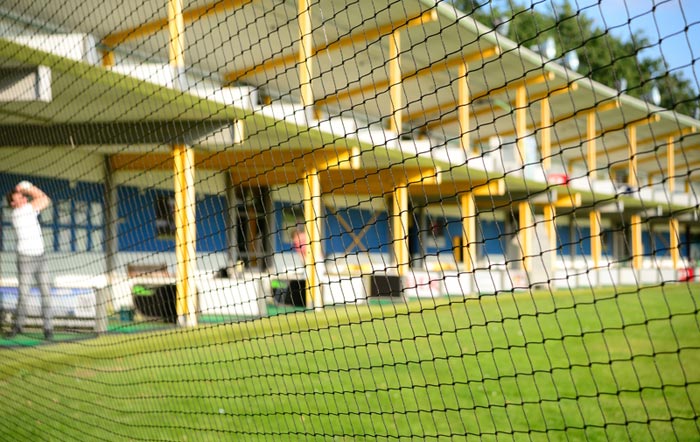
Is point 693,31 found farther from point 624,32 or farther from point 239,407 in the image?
point 624,32

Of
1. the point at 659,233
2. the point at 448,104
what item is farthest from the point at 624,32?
the point at 448,104

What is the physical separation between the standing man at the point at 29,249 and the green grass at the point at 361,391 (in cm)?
51

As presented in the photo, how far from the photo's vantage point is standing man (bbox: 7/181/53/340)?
627 centimetres

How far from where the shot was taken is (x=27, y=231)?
20.7 feet

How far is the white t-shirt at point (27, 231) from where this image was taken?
20.5 feet

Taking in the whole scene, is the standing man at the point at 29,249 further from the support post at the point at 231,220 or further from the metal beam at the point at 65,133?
the support post at the point at 231,220

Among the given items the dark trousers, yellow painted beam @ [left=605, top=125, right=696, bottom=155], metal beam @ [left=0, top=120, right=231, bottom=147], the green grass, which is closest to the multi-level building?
metal beam @ [left=0, top=120, right=231, bottom=147]

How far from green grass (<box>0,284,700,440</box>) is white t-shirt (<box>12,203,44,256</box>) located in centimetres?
92

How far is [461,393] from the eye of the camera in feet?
12.8

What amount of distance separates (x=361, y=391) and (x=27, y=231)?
4.35 metres

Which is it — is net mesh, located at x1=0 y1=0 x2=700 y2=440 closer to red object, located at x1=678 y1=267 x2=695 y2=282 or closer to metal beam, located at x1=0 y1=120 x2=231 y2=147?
metal beam, located at x1=0 y1=120 x2=231 y2=147

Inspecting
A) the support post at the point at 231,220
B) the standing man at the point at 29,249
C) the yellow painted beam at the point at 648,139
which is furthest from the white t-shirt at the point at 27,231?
Result: the yellow painted beam at the point at 648,139

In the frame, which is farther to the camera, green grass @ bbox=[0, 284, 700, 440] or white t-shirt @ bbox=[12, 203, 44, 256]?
white t-shirt @ bbox=[12, 203, 44, 256]

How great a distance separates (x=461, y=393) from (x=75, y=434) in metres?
2.06
